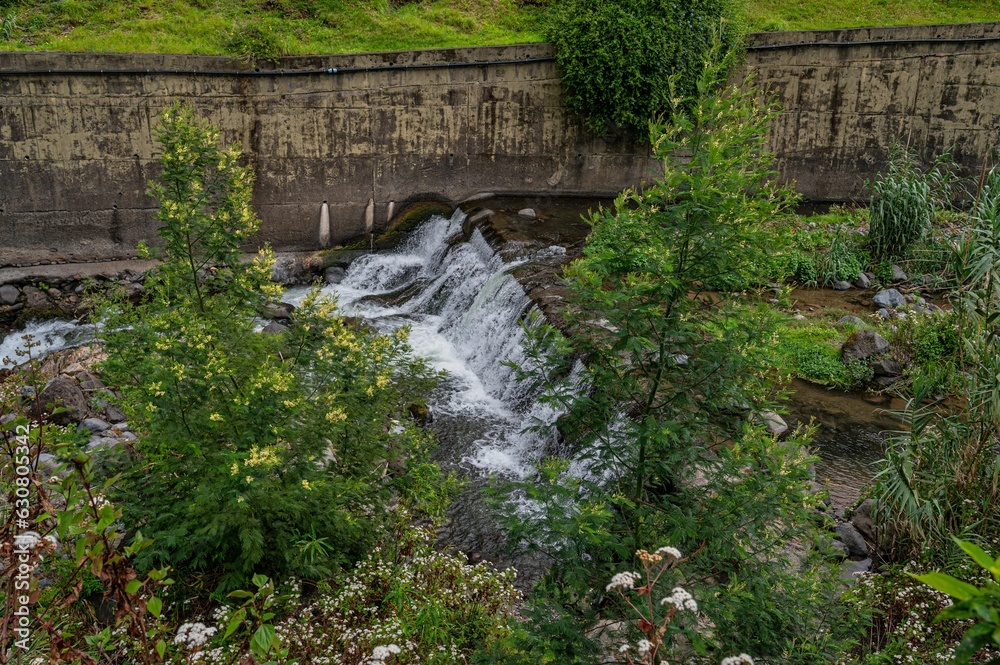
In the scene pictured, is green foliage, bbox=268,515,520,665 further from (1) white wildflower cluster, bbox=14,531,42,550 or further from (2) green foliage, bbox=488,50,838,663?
(1) white wildflower cluster, bbox=14,531,42,550

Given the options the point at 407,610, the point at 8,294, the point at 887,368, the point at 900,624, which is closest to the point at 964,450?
the point at 900,624

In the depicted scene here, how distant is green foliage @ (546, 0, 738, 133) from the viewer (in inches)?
485

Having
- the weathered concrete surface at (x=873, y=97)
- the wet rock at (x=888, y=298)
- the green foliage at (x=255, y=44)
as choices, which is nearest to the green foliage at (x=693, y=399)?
the wet rock at (x=888, y=298)

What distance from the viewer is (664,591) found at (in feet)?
10.6

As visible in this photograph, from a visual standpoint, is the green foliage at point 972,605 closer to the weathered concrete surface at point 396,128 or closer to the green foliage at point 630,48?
the green foliage at point 630,48

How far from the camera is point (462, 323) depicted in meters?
10.3

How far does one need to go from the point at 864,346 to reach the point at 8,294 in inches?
480

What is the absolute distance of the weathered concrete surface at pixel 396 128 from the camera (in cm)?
1157

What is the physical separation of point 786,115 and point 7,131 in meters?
13.1

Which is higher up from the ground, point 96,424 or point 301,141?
point 301,141

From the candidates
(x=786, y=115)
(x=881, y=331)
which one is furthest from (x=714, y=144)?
Answer: (x=786, y=115)

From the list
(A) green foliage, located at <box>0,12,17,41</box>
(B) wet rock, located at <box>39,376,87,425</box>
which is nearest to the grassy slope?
(A) green foliage, located at <box>0,12,17,41</box>

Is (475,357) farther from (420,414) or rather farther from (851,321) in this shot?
(851,321)

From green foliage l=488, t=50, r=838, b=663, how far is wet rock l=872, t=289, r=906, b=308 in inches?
297
